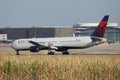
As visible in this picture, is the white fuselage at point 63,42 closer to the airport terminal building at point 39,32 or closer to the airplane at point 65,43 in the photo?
the airplane at point 65,43

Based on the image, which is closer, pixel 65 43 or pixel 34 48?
pixel 34 48

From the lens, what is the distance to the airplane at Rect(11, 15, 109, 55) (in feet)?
221

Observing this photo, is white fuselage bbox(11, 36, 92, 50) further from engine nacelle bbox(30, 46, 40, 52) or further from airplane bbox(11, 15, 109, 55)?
engine nacelle bbox(30, 46, 40, 52)

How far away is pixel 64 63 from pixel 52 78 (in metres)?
3.69

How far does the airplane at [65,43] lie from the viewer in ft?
221

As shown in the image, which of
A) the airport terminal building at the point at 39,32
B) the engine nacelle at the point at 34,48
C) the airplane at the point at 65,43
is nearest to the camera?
the airplane at the point at 65,43

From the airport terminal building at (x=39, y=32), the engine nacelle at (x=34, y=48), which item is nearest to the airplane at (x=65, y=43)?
the engine nacelle at (x=34, y=48)

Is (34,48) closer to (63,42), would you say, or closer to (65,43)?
(63,42)

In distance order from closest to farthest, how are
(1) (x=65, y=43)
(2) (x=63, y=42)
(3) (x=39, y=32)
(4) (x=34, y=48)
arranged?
(4) (x=34, y=48)
(1) (x=65, y=43)
(2) (x=63, y=42)
(3) (x=39, y=32)

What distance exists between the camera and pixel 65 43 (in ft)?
228

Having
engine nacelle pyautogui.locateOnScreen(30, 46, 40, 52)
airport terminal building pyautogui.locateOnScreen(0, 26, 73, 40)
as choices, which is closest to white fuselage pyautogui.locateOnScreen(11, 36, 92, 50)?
engine nacelle pyautogui.locateOnScreen(30, 46, 40, 52)

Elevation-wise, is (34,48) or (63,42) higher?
(63,42)

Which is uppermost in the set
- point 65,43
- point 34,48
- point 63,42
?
point 63,42

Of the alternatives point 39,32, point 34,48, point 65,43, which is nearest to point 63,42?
point 65,43
